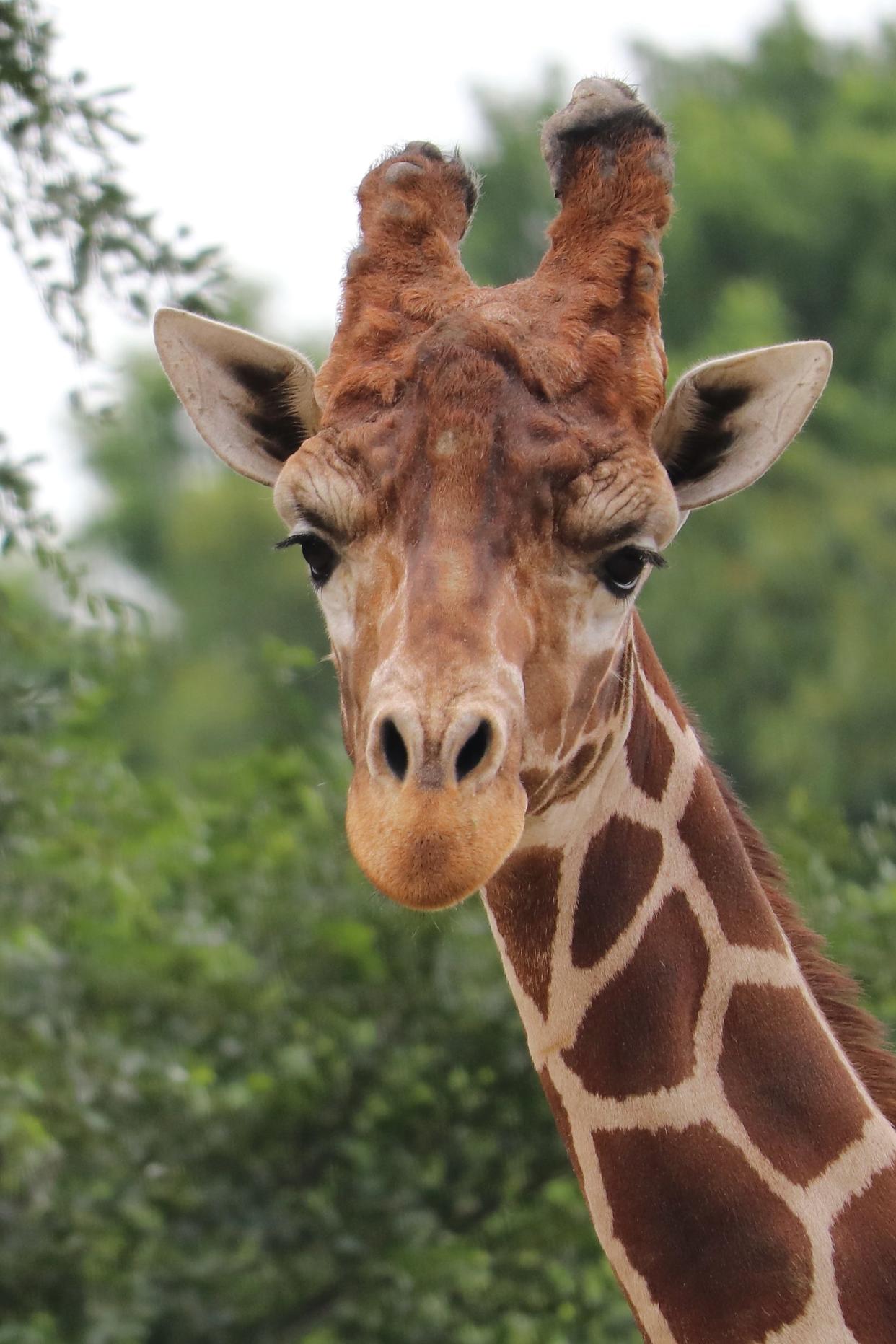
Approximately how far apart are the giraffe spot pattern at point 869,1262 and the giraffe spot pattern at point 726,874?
524 mm

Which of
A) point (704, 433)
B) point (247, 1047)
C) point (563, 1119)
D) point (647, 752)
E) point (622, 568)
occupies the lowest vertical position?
point (247, 1047)

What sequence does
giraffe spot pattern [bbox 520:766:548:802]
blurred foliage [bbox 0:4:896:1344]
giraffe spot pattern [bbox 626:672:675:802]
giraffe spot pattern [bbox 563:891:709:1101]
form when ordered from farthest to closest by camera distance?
blurred foliage [bbox 0:4:896:1344], giraffe spot pattern [bbox 626:672:675:802], giraffe spot pattern [bbox 563:891:709:1101], giraffe spot pattern [bbox 520:766:548:802]

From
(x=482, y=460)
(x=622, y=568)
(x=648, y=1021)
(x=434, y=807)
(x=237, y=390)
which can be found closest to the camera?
(x=434, y=807)

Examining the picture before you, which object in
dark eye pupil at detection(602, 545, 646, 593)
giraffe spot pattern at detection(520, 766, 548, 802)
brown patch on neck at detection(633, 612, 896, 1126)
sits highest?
dark eye pupil at detection(602, 545, 646, 593)

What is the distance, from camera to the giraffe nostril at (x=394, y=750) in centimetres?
272

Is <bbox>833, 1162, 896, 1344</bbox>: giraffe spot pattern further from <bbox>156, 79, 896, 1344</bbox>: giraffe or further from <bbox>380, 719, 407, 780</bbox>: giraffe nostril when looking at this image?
<bbox>380, 719, 407, 780</bbox>: giraffe nostril

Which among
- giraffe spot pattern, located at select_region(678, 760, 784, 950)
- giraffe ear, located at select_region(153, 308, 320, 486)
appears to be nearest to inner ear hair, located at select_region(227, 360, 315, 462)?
giraffe ear, located at select_region(153, 308, 320, 486)

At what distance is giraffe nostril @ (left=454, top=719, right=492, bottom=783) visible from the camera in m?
2.71

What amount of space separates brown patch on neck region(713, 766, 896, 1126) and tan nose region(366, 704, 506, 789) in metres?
1.06

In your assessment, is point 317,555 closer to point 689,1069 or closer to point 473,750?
point 473,750

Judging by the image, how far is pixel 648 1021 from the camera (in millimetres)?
3254

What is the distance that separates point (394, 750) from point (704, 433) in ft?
3.64

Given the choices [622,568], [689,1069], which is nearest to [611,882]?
[689,1069]

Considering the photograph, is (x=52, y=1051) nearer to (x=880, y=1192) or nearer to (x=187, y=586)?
(x=880, y=1192)
